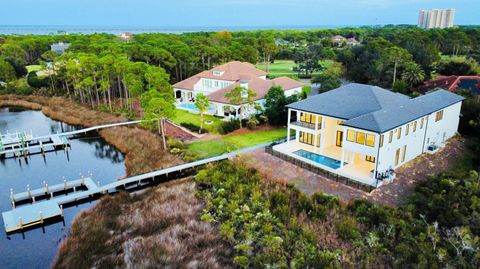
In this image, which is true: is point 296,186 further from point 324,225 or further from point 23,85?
point 23,85

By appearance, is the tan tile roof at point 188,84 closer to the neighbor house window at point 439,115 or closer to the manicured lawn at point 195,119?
the manicured lawn at point 195,119

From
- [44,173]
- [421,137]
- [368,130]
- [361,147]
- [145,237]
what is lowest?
[44,173]

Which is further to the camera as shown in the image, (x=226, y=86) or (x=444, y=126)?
(x=226, y=86)

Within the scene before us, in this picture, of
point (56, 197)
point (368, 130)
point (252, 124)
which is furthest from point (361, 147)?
point (56, 197)

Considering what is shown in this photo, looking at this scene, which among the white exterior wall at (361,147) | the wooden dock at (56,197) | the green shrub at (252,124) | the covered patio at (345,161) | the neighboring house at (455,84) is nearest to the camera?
the wooden dock at (56,197)

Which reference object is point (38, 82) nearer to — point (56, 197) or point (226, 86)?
point (226, 86)

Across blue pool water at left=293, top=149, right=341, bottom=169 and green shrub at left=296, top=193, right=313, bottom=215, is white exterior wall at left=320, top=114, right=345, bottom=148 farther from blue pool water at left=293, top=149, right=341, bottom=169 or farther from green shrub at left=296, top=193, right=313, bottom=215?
green shrub at left=296, top=193, right=313, bottom=215

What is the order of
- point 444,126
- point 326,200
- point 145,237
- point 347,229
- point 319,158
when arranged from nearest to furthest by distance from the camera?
1. point 347,229
2. point 145,237
3. point 326,200
4. point 319,158
5. point 444,126

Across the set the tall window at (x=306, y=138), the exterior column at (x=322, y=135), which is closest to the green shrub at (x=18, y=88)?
the tall window at (x=306, y=138)
